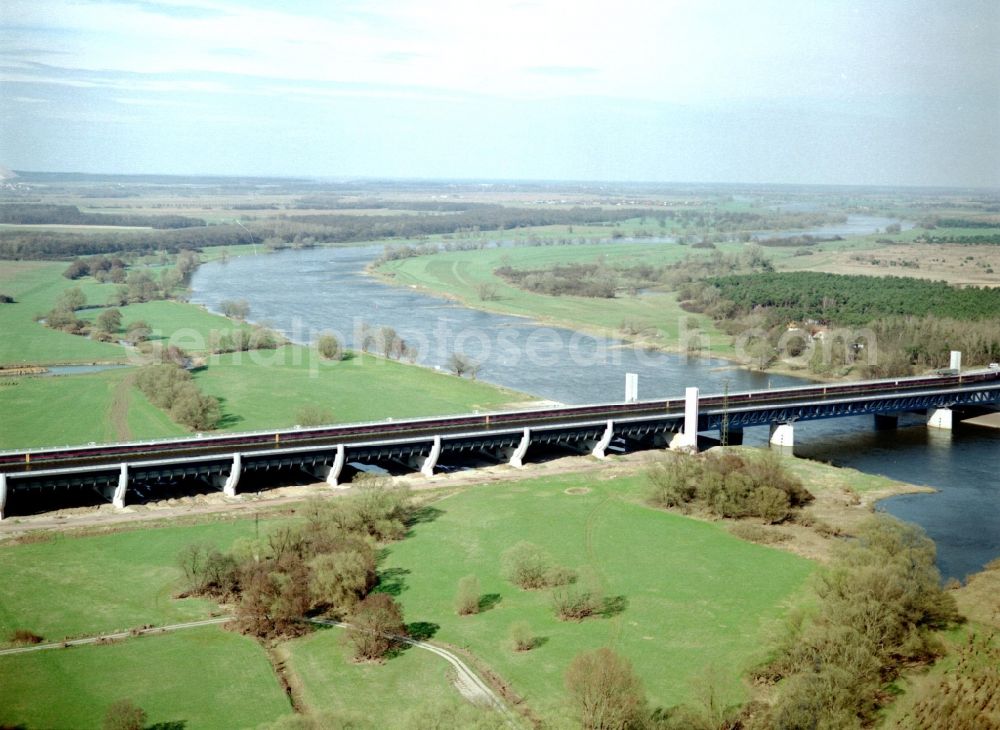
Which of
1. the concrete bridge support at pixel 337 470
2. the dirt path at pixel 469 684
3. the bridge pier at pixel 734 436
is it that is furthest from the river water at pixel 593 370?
the concrete bridge support at pixel 337 470

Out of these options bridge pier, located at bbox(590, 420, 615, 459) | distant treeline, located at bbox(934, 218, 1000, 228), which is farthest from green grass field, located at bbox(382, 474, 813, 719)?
distant treeline, located at bbox(934, 218, 1000, 228)

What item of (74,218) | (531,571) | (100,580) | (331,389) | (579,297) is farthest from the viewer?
(74,218)

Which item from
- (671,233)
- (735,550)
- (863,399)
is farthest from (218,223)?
(735,550)

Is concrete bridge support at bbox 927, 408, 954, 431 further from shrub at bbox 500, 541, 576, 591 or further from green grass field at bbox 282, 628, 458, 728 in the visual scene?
green grass field at bbox 282, 628, 458, 728

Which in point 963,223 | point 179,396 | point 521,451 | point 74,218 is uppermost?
point 74,218

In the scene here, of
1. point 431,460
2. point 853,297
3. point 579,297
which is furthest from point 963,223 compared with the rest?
point 431,460

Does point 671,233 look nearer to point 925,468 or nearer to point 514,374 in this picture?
point 514,374

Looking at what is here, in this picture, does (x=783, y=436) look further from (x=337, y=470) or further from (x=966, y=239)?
(x=966, y=239)

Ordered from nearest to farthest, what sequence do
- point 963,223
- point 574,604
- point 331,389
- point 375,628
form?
point 375,628
point 574,604
point 331,389
point 963,223
